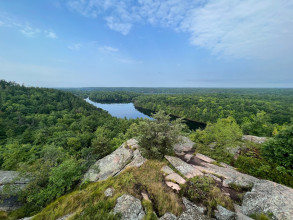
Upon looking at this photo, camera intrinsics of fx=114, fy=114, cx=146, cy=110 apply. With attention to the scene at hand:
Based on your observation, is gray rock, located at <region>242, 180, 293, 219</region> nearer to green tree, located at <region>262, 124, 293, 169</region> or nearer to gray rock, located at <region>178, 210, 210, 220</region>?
gray rock, located at <region>178, 210, 210, 220</region>

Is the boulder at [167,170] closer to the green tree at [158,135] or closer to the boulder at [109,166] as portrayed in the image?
the green tree at [158,135]

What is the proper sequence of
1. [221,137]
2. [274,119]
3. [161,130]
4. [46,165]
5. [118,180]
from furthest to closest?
1. [274,119]
2. [221,137]
3. [46,165]
4. [161,130]
5. [118,180]

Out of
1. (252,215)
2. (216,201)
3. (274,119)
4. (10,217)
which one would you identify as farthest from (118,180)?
(274,119)

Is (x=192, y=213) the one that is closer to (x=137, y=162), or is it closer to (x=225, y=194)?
(x=225, y=194)

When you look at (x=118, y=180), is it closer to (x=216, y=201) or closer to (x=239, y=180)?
(x=216, y=201)

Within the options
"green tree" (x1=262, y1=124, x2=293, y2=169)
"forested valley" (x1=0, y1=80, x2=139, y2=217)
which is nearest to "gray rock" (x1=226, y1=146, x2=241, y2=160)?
"green tree" (x1=262, y1=124, x2=293, y2=169)

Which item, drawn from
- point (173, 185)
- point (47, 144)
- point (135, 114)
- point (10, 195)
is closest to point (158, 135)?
point (173, 185)
